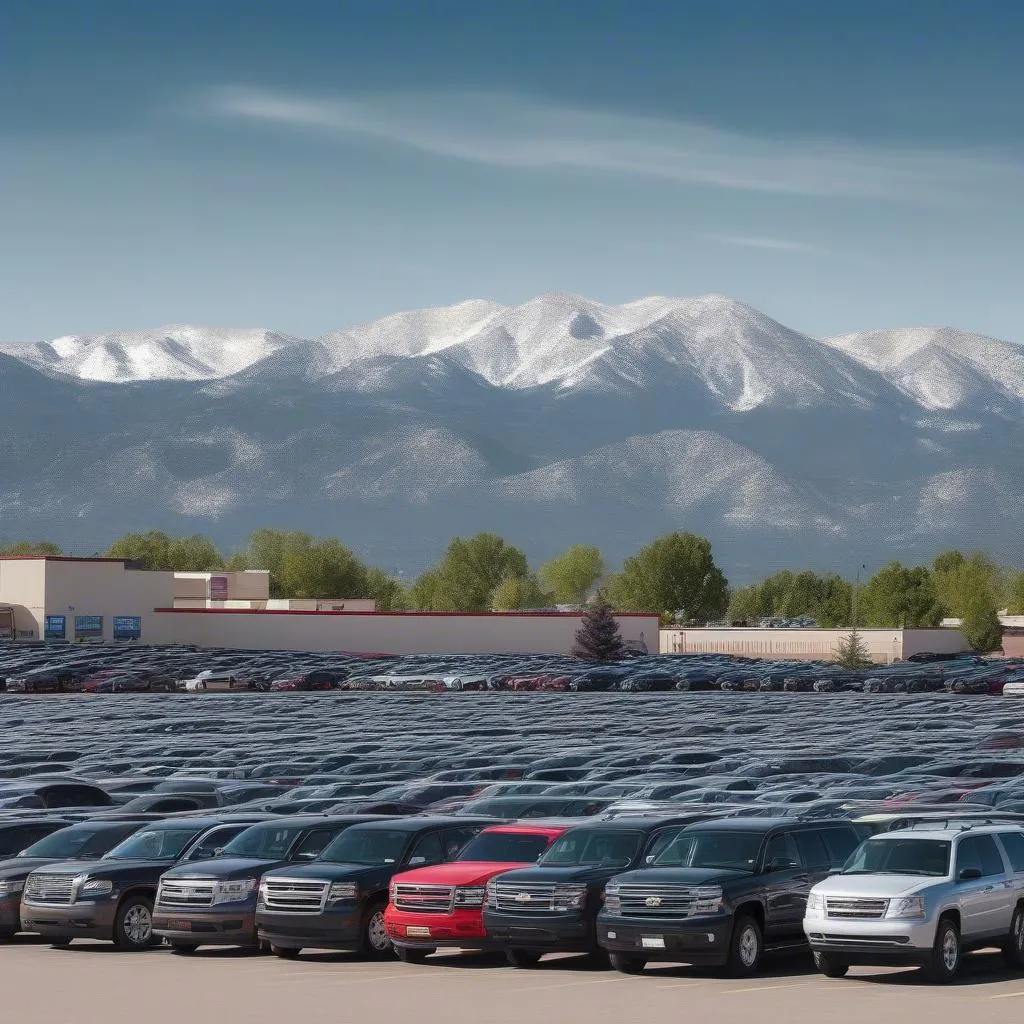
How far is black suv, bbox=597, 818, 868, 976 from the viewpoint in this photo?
18641mm

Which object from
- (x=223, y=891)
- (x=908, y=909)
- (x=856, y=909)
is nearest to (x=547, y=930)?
(x=856, y=909)

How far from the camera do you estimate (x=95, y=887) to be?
2227cm

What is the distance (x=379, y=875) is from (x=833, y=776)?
1720 centimetres

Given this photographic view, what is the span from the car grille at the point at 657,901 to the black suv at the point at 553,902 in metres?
0.62

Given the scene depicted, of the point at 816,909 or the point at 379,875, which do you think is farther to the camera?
the point at 379,875

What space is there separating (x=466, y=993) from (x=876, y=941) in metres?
4.14

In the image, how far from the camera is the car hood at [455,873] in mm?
20125

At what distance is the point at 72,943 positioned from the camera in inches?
923

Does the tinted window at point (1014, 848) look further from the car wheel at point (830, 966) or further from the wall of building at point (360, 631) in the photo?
the wall of building at point (360, 631)

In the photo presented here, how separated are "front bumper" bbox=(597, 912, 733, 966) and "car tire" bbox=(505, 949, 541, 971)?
1477mm

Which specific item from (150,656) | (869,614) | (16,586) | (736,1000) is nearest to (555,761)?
(736,1000)

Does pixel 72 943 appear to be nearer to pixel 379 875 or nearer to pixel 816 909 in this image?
pixel 379 875

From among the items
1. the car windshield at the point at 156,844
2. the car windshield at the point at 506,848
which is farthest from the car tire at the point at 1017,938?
the car windshield at the point at 156,844

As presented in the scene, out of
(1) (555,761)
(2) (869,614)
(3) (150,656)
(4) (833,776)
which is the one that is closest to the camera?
(4) (833,776)
